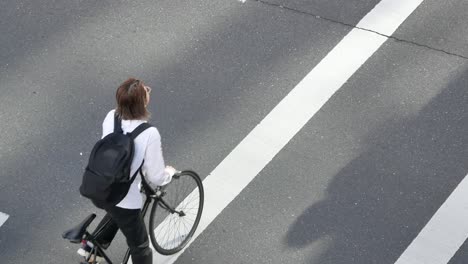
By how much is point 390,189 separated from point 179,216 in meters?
2.06

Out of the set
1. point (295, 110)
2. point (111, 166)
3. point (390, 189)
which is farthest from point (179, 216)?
point (390, 189)

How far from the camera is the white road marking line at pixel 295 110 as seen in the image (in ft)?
24.8

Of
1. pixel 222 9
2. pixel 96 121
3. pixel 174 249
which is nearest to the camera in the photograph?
pixel 174 249

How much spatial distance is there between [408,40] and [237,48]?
1988mm

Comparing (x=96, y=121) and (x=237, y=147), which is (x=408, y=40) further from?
(x=96, y=121)

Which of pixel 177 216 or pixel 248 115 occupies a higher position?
pixel 177 216

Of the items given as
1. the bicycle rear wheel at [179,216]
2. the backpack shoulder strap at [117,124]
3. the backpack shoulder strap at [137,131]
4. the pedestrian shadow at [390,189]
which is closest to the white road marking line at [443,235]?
the pedestrian shadow at [390,189]

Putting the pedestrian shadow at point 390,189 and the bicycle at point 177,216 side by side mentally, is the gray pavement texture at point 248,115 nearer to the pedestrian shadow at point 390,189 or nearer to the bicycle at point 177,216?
the pedestrian shadow at point 390,189

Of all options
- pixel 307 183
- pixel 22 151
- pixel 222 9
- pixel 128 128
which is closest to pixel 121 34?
pixel 222 9

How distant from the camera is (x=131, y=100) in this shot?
18.3 feet

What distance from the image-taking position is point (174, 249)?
7062 mm

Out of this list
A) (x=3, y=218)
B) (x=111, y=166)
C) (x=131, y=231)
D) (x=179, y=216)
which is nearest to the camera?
(x=111, y=166)

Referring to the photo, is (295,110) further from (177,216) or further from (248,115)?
(177,216)

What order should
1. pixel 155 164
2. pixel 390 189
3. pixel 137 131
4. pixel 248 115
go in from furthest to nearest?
pixel 248 115 < pixel 390 189 < pixel 155 164 < pixel 137 131
